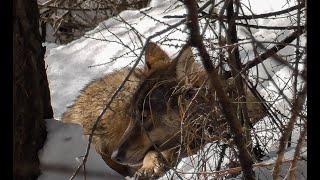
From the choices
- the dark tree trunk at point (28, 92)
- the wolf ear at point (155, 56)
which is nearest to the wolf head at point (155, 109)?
the wolf ear at point (155, 56)

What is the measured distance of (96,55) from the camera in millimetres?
6574

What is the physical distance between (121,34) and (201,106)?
354cm

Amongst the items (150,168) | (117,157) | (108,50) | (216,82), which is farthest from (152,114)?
(108,50)

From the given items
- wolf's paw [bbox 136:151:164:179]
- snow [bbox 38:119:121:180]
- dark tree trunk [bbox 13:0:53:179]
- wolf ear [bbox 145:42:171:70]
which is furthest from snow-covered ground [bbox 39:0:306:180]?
dark tree trunk [bbox 13:0:53:179]

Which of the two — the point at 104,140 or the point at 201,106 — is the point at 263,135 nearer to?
the point at 201,106

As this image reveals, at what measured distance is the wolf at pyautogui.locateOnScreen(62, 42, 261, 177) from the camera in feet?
9.78

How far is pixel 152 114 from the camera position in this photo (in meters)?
4.07

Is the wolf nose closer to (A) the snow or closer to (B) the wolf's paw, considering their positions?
(B) the wolf's paw

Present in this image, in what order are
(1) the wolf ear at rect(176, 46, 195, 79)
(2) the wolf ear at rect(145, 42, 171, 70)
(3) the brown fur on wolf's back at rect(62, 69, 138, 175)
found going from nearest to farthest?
(1) the wolf ear at rect(176, 46, 195, 79)
(2) the wolf ear at rect(145, 42, 171, 70)
(3) the brown fur on wolf's back at rect(62, 69, 138, 175)

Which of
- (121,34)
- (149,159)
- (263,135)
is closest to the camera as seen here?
(263,135)

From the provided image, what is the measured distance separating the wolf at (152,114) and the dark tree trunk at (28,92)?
1.67 ft

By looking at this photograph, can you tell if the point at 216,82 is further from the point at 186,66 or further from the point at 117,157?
the point at 117,157

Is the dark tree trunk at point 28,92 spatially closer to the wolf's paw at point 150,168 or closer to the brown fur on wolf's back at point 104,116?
the wolf's paw at point 150,168
